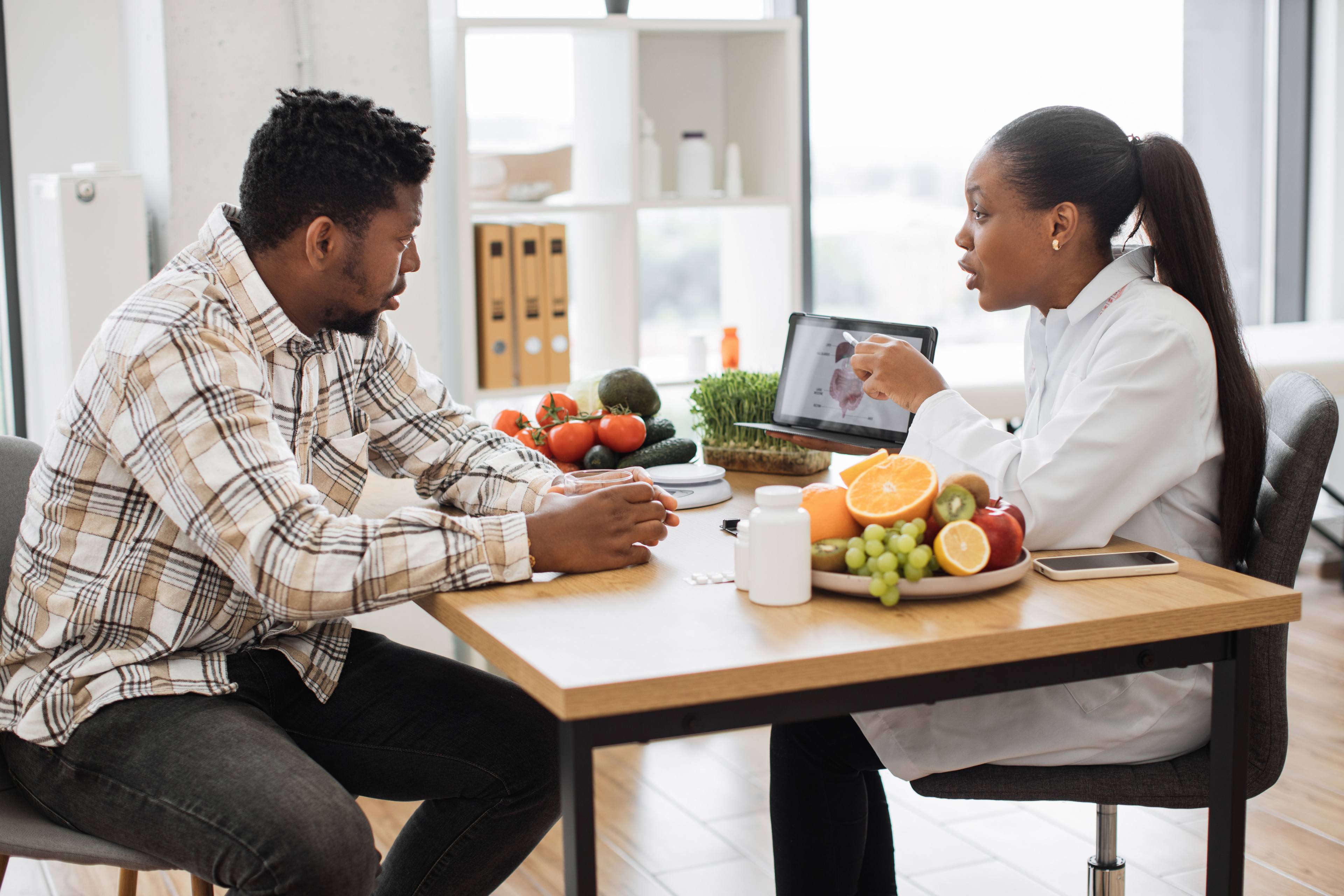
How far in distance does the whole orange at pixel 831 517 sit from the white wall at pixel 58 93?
92.4 inches

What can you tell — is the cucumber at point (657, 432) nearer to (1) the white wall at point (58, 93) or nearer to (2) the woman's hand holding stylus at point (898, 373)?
(2) the woman's hand holding stylus at point (898, 373)

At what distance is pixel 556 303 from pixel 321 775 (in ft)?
6.03

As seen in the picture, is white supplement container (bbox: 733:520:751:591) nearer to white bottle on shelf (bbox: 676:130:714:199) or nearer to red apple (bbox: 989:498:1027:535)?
red apple (bbox: 989:498:1027:535)

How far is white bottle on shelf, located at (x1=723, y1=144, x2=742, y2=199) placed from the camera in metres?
3.35

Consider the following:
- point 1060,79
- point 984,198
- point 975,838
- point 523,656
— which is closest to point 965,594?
point 523,656

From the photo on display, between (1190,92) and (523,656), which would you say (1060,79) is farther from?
(523,656)

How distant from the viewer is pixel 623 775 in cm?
284

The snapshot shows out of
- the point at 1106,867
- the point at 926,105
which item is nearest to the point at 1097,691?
the point at 1106,867

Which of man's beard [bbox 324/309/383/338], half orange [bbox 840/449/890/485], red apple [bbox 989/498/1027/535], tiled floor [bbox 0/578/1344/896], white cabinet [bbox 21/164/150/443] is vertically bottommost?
tiled floor [bbox 0/578/1344/896]

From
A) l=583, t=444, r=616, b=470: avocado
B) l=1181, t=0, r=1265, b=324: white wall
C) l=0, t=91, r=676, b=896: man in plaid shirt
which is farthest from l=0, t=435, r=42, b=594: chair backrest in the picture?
l=1181, t=0, r=1265, b=324: white wall

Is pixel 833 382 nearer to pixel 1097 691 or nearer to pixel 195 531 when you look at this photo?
pixel 1097 691

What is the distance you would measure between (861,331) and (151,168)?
1.84 metres

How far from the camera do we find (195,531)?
55.4 inches

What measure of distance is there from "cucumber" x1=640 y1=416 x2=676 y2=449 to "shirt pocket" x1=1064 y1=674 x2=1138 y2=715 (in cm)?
81
